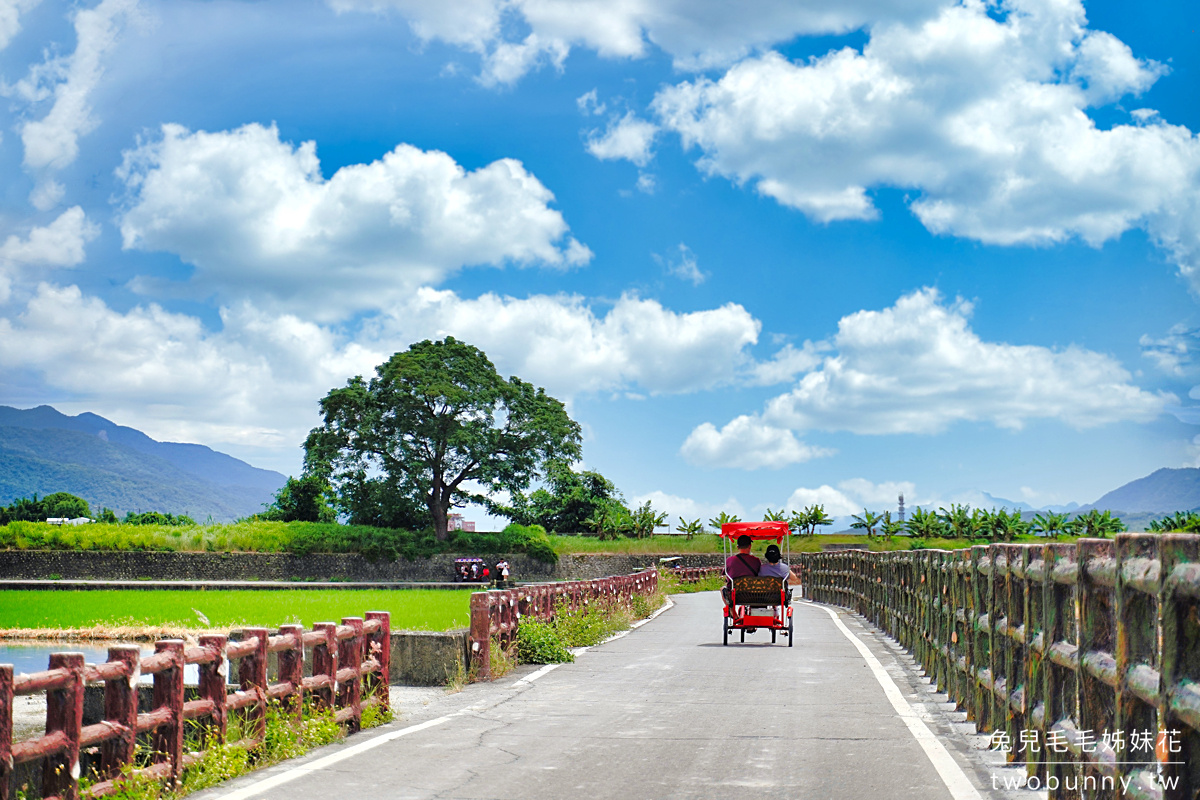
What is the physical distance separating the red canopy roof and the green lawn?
18.7ft

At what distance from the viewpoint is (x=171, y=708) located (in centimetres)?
725

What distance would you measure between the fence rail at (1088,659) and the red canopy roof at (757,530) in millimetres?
8655

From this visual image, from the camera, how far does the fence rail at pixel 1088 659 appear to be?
172 inches

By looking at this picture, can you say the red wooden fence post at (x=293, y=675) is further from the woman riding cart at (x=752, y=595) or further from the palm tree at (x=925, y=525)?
the palm tree at (x=925, y=525)

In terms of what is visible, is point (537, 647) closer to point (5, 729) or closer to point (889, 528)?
point (5, 729)

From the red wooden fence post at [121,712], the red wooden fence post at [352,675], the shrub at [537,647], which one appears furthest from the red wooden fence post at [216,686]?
the shrub at [537,647]

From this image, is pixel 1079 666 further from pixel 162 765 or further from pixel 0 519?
pixel 0 519

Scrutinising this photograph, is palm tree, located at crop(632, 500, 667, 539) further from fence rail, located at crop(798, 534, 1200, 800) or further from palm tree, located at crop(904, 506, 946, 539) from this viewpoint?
fence rail, located at crop(798, 534, 1200, 800)

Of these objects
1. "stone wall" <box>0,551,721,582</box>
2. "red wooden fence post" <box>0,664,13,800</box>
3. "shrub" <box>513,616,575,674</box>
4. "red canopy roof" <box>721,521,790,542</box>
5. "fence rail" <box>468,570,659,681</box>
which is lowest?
"stone wall" <box>0,551,721,582</box>

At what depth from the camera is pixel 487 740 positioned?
9.48 meters

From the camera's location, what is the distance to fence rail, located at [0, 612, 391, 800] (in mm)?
6004

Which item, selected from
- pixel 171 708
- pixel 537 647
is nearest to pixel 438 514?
pixel 537 647

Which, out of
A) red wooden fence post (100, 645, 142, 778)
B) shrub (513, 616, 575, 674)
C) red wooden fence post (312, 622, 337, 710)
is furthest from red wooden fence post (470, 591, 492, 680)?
red wooden fence post (100, 645, 142, 778)

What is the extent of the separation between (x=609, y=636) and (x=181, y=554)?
41457mm
